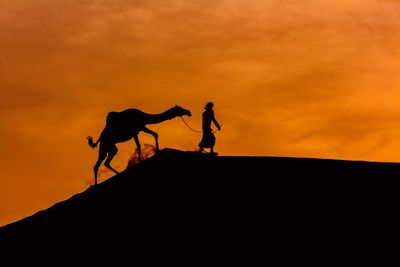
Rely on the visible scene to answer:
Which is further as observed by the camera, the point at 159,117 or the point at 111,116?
the point at 159,117

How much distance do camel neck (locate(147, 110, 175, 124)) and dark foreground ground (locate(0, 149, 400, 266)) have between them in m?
3.49

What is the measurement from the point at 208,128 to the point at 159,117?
4.85 feet

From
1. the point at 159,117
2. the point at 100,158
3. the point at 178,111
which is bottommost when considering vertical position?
the point at 100,158

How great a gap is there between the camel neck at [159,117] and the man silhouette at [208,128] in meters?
1.24

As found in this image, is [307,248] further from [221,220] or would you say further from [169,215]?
[169,215]

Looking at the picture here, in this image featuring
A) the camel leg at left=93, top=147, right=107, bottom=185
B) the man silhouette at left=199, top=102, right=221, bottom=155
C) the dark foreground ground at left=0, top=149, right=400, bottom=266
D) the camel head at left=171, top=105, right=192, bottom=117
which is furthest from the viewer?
the camel head at left=171, top=105, right=192, bottom=117

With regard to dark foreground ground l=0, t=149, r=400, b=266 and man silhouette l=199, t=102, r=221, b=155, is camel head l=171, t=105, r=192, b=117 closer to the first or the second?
man silhouette l=199, t=102, r=221, b=155

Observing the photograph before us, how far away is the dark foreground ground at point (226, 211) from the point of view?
61.7ft

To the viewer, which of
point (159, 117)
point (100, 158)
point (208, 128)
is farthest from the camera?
point (100, 158)

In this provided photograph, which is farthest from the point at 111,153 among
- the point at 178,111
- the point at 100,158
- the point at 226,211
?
the point at 226,211

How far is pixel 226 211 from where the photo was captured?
1964 centimetres

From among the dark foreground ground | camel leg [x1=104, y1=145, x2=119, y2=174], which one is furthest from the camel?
the dark foreground ground

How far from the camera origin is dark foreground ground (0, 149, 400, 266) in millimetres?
18812

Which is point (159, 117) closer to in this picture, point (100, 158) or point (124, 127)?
point (124, 127)
